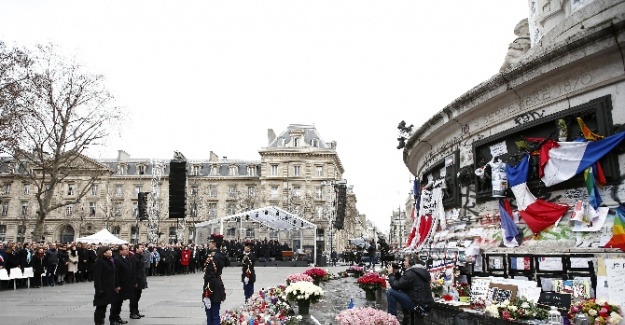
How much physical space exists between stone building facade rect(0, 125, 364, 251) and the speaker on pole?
2048 inches

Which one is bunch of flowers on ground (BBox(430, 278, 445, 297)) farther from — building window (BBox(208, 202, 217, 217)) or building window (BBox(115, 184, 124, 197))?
building window (BBox(115, 184, 124, 197))

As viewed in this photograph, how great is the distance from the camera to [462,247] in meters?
8.96

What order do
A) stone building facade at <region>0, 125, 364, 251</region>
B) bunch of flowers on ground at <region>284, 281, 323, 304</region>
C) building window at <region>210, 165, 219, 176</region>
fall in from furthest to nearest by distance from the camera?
1. building window at <region>210, 165, 219, 176</region>
2. stone building facade at <region>0, 125, 364, 251</region>
3. bunch of flowers on ground at <region>284, 281, 323, 304</region>

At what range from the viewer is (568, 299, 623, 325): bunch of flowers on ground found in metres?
5.44

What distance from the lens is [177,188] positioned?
67.1 ft

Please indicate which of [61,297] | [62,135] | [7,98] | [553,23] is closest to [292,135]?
[62,135]

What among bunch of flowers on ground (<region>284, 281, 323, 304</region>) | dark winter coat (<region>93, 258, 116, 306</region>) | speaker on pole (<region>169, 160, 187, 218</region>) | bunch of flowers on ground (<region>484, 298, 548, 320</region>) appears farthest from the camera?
speaker on pole (<region>169, 160, 187, 218</region>)

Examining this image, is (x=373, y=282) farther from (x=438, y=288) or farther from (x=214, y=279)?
(x=214, y=279)

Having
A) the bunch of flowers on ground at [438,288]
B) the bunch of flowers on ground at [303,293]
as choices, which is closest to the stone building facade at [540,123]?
the bunch of flowers on ground at [438,288]

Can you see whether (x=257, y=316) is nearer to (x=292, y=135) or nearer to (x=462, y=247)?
(x=462, y=247)

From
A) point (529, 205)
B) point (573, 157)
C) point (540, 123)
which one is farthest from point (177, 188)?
point (573, 157)

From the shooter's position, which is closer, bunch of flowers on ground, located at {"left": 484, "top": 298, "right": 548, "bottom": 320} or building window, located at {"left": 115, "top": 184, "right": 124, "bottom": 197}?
bunch of flowers on ground, located at {"left": 484, "top": 298, "right": 548, "bottom": 320}

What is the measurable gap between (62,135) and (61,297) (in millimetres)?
20428

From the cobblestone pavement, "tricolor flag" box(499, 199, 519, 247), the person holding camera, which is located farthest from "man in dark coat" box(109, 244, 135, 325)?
"tricolor flag" box(499, 199, 519, 247)
